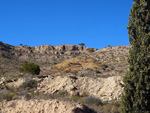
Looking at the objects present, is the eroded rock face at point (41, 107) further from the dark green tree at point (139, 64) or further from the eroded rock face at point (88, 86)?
the eroded rock face at point (88, 86)

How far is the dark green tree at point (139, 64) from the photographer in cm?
955

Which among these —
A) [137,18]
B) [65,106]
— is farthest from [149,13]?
[65,106]

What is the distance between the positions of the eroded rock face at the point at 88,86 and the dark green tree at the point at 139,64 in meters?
6.40

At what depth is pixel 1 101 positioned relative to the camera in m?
14.1

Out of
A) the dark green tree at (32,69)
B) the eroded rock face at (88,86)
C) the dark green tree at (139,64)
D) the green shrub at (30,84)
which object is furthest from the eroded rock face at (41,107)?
the dark green tree at (32,69)

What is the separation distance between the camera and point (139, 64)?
976 cm

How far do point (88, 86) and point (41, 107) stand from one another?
703cm

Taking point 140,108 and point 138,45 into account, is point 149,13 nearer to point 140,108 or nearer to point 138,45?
point 138,45

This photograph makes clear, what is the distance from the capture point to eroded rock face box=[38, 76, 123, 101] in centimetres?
1709

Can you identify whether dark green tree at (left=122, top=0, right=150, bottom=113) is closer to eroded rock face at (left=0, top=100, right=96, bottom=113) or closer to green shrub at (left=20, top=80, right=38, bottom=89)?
eroded rock face at (left=0, top=100, right=96, bottom=113)

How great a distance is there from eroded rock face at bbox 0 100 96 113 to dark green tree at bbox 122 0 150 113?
296cm

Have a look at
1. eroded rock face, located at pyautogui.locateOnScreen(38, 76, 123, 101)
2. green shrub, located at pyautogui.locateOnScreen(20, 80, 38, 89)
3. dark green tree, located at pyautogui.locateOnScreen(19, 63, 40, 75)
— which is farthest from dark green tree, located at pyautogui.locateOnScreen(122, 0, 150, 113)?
dark green tree, located at pyautogui.locateOnScreen(19, 63, 40, 75)

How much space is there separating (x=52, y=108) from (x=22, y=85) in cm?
967

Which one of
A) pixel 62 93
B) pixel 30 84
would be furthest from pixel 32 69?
pixel 62 93
